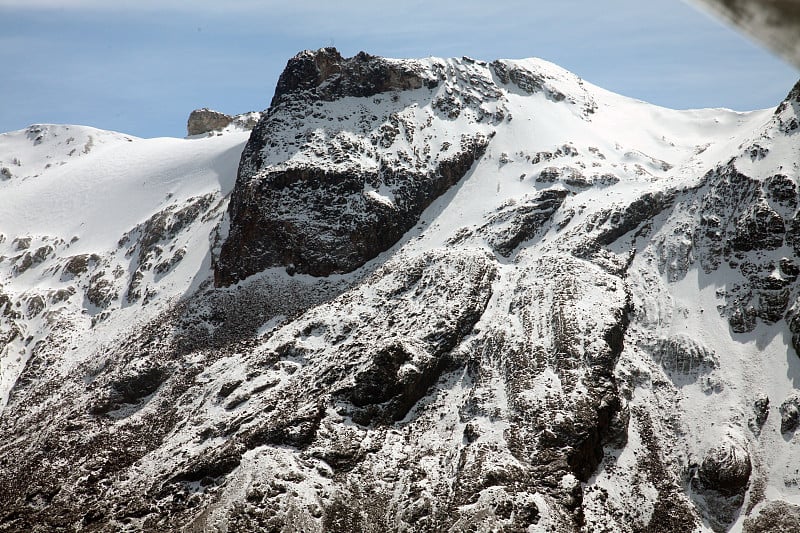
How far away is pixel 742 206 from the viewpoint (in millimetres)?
39375

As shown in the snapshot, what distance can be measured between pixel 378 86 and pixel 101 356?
110ft

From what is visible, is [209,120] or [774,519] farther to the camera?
[209,120]

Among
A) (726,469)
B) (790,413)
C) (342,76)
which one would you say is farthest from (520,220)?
(342,76)

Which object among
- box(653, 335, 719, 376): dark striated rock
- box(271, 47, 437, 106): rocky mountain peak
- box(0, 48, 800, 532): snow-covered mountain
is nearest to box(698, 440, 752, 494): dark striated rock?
box(0, 48, 800, 532): snow-covered mountain

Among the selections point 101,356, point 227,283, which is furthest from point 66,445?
point 227,283

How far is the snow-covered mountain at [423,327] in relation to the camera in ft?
94.1

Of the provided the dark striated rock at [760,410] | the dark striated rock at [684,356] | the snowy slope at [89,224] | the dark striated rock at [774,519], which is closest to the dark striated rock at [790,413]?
the dark striated rock at [760,410]

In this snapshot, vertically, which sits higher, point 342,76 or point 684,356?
point 342,76

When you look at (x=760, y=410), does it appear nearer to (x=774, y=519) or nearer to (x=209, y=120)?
(x=774, y=519)

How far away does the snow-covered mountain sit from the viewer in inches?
1129

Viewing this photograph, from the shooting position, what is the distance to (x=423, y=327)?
3675 centimetres

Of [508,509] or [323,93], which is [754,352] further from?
[323,93]

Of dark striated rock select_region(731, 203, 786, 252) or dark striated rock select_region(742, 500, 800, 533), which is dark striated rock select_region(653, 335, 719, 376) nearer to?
dark striated rock select_region(731, 203, 786, 252)

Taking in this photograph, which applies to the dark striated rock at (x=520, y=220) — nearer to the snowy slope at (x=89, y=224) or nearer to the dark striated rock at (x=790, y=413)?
the dark striated rock at (x=790, y=413)
